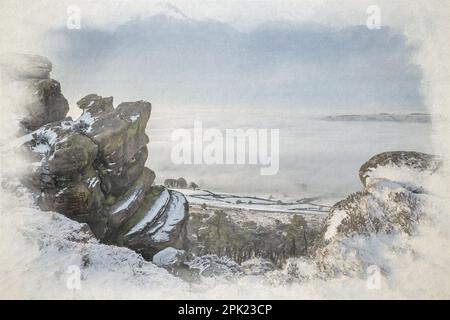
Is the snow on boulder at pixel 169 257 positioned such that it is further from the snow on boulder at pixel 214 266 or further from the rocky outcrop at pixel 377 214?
the rocky outcrop at pixel 377 214

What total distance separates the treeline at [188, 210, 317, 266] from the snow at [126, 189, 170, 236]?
1160mm

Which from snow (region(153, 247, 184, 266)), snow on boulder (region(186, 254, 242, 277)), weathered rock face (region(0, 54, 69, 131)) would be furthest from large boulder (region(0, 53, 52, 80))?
snow on boulder (region(186, 254, 242, 277))

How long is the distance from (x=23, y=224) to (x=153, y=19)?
7382 mm

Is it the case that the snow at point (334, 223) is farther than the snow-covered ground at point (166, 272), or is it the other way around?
the snow at point (334, 223)

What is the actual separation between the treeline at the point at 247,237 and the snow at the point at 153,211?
1160mm

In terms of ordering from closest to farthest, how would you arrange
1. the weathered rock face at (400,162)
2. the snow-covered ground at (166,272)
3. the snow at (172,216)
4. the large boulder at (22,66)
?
1. the snow-covered ground at (166,272)
2. the weathered rock face at (400,162)
3. the large boulder at (22,66)
4. the snow at (172,216)

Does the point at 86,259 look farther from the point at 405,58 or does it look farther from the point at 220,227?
the point at 405,58

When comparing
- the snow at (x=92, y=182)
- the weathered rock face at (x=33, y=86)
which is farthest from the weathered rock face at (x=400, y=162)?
the weathered rock face at (x=33, y=86)

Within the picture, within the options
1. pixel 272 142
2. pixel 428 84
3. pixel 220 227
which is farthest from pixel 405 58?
pixel 220 227

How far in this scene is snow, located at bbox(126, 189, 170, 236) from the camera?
1253 centimetres

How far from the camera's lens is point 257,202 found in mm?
13164

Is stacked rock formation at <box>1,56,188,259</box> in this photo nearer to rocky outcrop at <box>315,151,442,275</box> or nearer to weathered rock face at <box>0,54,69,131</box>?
weathered rock face at <box>0,54,69,131</box>

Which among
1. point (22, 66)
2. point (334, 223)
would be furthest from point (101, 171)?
point (334, 223)

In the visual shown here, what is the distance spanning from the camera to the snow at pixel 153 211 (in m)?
12.5
